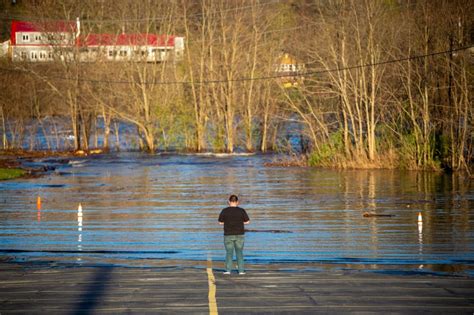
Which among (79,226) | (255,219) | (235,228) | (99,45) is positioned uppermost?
(99,45)

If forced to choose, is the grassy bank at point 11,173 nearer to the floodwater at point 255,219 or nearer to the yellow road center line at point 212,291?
the floodwater at point 255,219

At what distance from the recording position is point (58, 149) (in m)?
77.2

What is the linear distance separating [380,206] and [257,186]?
10749 mm

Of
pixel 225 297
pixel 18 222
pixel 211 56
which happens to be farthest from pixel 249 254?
pixel 211 56

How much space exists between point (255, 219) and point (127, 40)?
52.5 metres

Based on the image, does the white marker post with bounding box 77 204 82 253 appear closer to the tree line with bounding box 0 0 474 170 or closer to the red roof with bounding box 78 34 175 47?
the tree line with bounding box 0 0 474 170

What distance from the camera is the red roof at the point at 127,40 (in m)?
77.8

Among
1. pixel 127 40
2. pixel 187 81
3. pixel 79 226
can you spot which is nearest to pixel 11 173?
pixel 79 226

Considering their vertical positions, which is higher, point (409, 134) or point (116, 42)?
point (116, 42)

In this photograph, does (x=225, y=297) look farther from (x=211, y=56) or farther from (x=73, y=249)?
(x=211, y=56)

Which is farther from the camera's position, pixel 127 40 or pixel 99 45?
pixel 99 45

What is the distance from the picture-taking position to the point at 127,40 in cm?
7838

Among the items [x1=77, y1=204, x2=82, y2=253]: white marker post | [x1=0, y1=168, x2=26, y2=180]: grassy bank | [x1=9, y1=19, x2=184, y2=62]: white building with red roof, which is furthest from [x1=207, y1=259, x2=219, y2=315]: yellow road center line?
[x1=9, y1=19, x2=184, y2=62]: white building with red roof

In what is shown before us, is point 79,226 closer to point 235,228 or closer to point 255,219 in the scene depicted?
point 255,219
